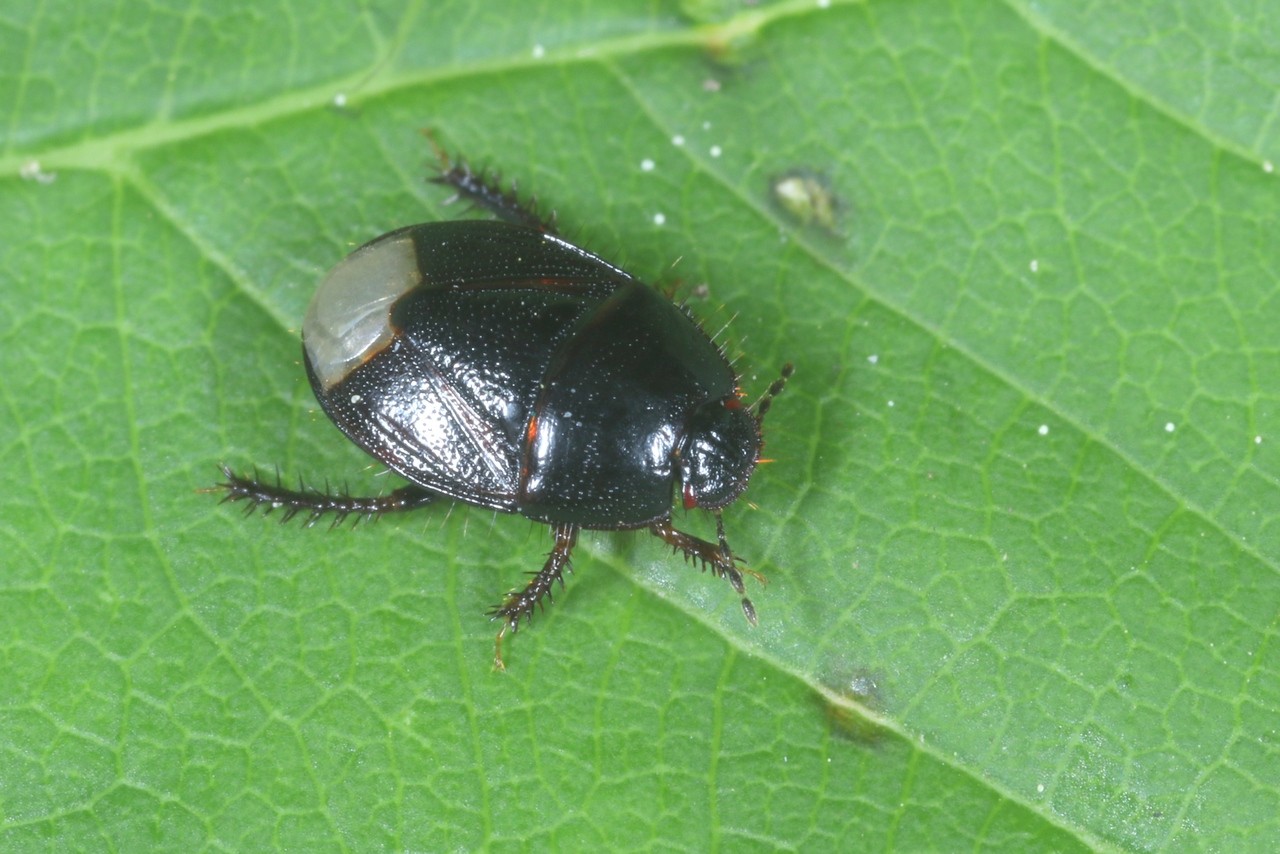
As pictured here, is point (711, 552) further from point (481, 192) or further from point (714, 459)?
point (481, 192)

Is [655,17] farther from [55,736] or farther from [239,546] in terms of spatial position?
[55,736]

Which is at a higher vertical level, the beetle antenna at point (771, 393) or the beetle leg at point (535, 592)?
the beetle antenna at point (771, 393)

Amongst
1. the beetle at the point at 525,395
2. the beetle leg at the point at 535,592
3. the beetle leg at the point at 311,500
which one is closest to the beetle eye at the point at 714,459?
the beetle at the point at 525,395

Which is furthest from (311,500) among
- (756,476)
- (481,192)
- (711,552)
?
(756,476)

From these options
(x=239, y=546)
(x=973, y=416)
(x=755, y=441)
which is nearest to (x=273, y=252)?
(x=239, y=546)

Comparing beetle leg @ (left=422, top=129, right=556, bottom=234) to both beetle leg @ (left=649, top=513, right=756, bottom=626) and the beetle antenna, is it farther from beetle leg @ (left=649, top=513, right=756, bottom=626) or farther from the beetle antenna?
beetle leg @ (left=649, top=513, right=756, bottom=626)

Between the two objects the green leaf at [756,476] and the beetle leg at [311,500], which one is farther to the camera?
the beetle leg at [311,500]

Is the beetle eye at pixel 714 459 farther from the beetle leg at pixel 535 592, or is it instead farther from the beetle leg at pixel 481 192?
the beetle leg at pixel 481 192
